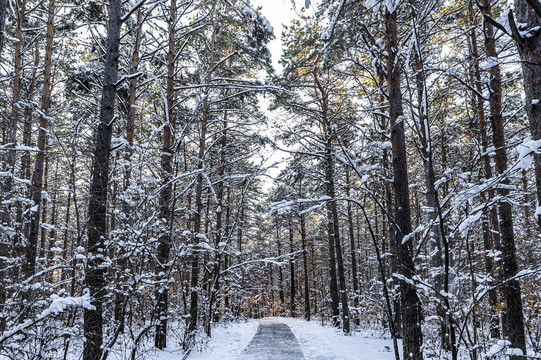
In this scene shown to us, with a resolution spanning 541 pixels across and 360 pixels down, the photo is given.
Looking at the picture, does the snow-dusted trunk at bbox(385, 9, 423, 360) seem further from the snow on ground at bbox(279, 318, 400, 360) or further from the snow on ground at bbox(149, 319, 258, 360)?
the snow on ground at bbox(149, 319, 258, 360)

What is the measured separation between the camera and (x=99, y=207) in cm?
429

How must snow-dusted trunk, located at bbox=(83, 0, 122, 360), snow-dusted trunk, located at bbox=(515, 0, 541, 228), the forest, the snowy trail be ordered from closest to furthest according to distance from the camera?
snow-dusted trunk, located at bbox=(515, 0, 541, 228) → the forest → snow-dusted trunk, located at bbox=(83, 0, 122, 360) → the snowy trail

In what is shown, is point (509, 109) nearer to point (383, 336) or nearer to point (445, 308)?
point (383, 336)

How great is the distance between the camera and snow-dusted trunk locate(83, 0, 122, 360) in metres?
4.00

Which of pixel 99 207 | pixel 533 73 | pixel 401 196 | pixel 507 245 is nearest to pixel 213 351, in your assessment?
pixel 99 207

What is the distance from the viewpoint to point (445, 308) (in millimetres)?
3168

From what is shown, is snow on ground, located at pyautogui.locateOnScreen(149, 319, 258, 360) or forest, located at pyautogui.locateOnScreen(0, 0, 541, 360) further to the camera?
snow on ground, located at pyautogui.locateOnScreen(149, 319, 258, 360)

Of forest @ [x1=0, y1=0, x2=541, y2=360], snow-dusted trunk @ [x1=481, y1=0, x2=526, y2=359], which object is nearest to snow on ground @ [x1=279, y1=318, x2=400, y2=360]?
forest @ [x1=0, y1=0, x2=541, y2=360]

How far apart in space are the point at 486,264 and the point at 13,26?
17.8m

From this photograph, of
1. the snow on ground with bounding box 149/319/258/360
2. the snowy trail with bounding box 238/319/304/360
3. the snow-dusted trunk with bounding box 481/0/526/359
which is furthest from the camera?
the snowy trail with bounding box 238/319/304/360

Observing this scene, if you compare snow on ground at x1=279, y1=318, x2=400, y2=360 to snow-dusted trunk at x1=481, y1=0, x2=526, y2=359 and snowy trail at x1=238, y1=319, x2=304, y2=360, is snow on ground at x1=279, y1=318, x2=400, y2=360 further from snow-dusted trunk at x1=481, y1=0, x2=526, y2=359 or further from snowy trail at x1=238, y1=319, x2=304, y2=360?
snow-dusted trunk at x1=481, y1=0, x2=526, y2=359

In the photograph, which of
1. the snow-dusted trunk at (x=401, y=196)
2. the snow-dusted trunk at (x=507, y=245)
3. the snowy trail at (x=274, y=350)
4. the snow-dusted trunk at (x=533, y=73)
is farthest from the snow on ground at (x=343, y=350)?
the snow-dusted trunk at (x=533, y=73)

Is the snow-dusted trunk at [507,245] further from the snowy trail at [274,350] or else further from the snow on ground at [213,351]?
the snow on ground at [213,351]

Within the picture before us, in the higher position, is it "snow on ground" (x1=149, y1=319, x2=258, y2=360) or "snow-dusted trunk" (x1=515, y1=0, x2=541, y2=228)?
"snow-dusted trunk" (x1=515, y1=0, x2=541, y2=228)
